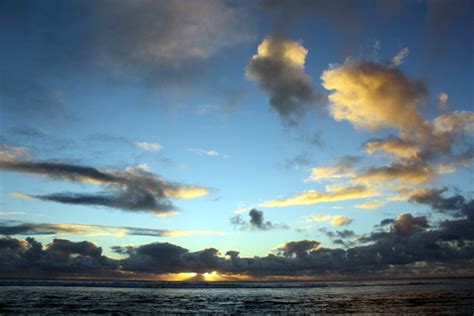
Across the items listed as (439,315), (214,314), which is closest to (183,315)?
(214,314)

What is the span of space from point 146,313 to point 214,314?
8674 mm

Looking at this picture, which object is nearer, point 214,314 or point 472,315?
point 472,315

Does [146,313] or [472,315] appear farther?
[146,313]

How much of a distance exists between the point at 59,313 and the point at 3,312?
21.7 ft

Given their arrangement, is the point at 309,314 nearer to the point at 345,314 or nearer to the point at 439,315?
the point at 345,314

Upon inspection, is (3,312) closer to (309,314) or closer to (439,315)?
(309,314)

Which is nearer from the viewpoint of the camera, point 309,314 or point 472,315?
point 472,315

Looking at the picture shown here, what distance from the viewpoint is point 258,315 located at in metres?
44.0

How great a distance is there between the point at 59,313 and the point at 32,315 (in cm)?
334

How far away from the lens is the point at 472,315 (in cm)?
4003

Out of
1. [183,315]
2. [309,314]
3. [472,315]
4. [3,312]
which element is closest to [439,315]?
[472,315]

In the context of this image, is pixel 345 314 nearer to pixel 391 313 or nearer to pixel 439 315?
pixel 391 313

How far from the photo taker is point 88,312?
4597 cm

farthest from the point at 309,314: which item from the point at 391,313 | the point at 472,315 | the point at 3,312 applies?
the point at 3,312
